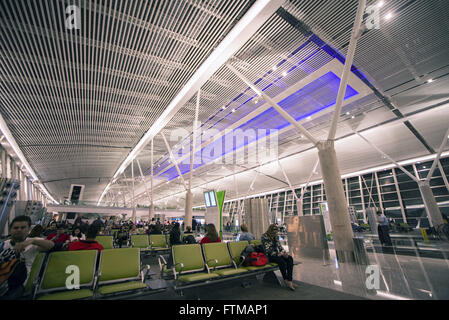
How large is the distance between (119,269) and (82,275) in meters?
0.51

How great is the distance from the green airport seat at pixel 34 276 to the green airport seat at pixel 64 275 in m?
0.08

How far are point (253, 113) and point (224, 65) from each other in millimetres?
4113

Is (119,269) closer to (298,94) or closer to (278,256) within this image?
(278,256)

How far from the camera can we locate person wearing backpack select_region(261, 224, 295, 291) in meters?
4.15

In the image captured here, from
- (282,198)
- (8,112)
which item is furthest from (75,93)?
(282,198)

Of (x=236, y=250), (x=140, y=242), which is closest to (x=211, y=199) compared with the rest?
(x=140, y=242)

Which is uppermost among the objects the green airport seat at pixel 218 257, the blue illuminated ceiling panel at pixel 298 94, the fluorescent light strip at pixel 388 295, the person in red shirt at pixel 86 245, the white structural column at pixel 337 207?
the blue illuminated ceiling panel at pixel 298 94

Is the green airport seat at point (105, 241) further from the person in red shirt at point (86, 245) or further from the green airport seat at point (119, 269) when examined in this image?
the green airport seat at point (119, 269)

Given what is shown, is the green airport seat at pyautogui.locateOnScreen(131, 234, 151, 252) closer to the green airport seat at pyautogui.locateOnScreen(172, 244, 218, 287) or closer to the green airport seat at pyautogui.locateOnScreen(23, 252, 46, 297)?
the green airport seat at pyautogui.locateOnScreen(172, 244, 218, 287)

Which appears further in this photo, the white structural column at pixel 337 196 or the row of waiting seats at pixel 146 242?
the white structural column at pixel 337 196

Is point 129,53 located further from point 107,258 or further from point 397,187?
point 397,187

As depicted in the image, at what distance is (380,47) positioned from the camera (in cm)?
800

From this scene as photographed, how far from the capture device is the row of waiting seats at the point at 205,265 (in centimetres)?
349

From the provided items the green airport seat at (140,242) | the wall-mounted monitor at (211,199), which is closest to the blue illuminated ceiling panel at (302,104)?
the wall-mounted monitor at (211,199)
